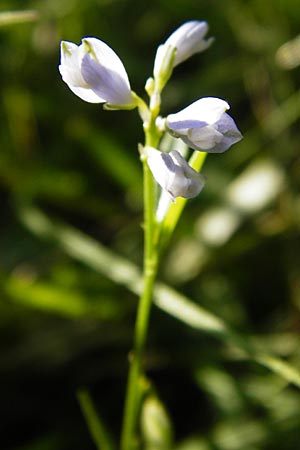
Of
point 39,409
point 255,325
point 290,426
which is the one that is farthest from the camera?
point 255,325

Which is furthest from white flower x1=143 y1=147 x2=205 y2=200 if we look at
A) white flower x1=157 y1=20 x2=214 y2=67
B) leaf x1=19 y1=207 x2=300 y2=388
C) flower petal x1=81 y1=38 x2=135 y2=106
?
leaf x1=19 y1=207 x2=300 y2=388

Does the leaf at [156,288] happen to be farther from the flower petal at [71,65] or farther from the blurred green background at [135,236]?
the flower petal at [71,65]

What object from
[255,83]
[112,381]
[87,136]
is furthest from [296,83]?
[112,381]

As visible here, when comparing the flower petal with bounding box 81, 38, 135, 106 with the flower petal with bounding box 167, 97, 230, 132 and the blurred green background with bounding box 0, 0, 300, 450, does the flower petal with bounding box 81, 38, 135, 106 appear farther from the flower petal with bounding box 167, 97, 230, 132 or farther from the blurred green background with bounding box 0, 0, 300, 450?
the blurred green background with bounding box 0, 0, 300, 450

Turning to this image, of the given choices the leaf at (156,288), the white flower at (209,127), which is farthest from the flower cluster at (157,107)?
the leaf at (156,288)

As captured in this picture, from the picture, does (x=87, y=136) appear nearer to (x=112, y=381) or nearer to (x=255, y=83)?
(x=255, y=83)

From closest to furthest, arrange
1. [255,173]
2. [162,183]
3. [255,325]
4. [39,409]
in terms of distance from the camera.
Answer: [162,183], [39,409], [255,325], [255,173]

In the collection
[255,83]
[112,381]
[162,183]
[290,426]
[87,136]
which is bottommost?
[290,426]
